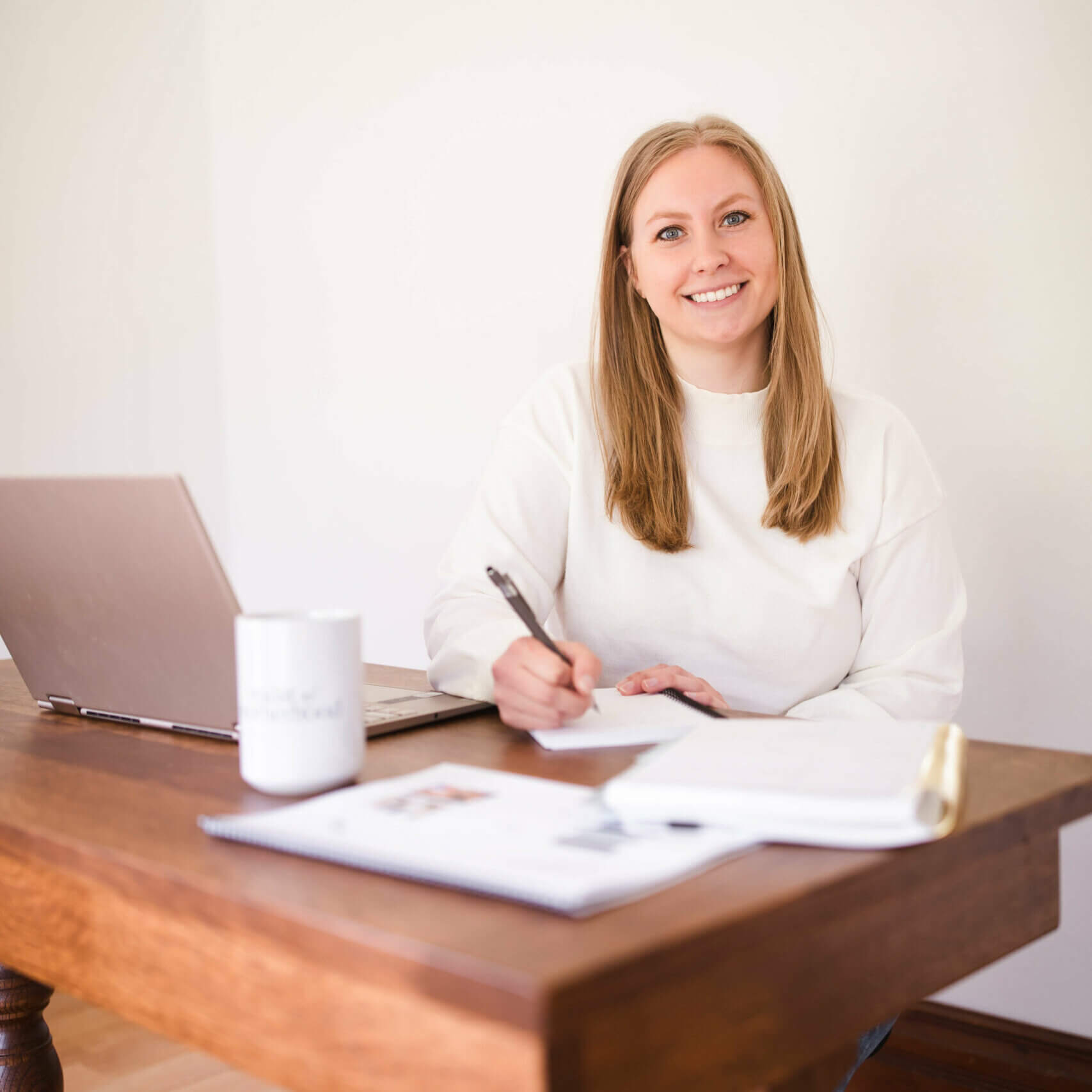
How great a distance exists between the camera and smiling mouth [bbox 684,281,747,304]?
5.06ft

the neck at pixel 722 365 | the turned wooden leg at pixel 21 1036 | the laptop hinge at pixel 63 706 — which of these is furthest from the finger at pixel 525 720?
the neck at pixel 722 365

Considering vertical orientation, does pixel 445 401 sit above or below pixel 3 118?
below

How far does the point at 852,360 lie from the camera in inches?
72.9

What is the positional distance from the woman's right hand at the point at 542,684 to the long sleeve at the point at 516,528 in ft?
0.98

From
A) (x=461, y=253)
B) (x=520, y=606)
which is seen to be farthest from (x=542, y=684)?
(x=461, y=253)

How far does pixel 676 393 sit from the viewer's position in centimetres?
157

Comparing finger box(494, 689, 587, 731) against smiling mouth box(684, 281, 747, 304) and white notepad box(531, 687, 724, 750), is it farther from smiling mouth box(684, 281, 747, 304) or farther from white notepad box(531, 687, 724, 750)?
smiling mouth box(684, 281, 747, 304)

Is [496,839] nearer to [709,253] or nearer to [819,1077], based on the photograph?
[819,1077]

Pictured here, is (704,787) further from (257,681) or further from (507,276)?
(507,276)

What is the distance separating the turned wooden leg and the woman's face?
1.09m

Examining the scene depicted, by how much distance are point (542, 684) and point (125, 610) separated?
1.14ft

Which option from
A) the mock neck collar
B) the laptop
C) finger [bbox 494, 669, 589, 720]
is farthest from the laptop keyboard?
the mock neck collar

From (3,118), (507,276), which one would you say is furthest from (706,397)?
(3,118)

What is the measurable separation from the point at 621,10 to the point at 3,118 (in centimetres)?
140
